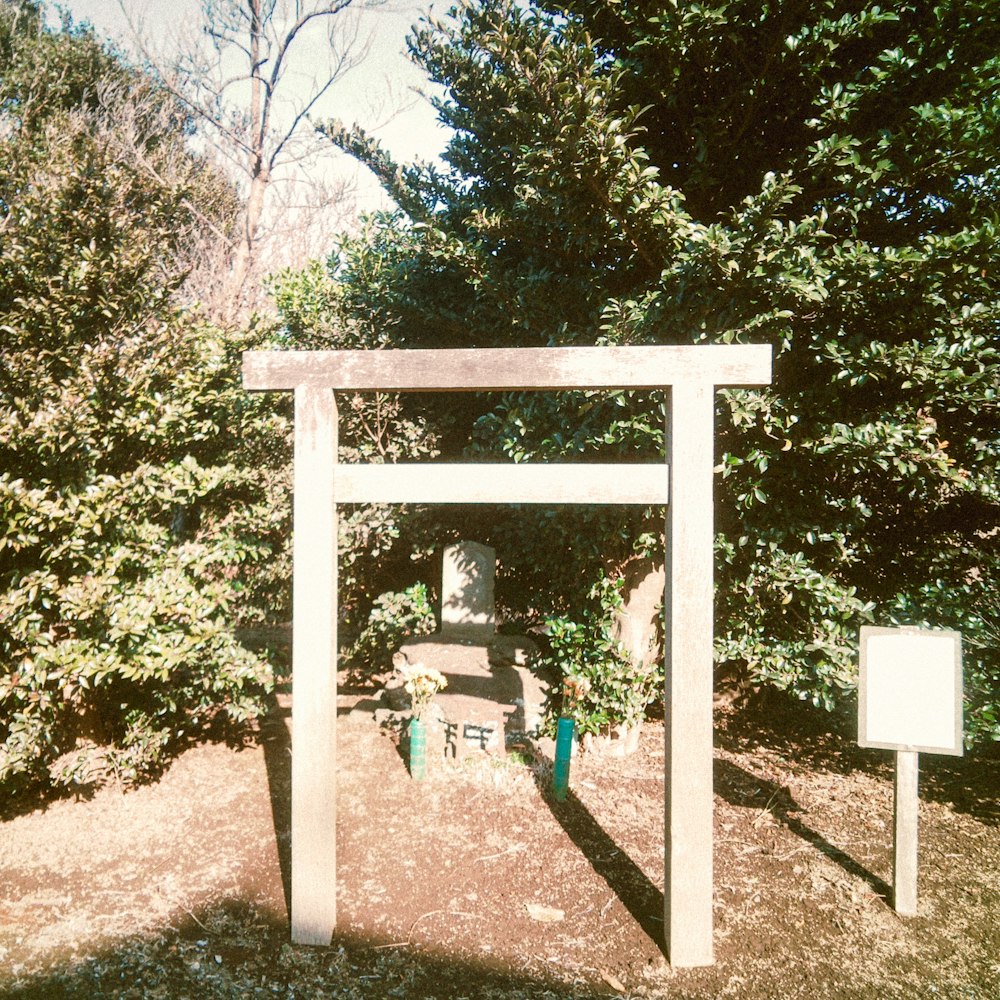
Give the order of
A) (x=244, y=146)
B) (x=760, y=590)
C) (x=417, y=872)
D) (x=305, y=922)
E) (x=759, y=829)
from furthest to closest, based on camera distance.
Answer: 1. (x=244, y=146)
2. (x=760, y=590)
3. (x=759, y=829)
4. (x=417, y=872)
5. (x=305, y=922)

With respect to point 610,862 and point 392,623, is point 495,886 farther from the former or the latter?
point 392,623

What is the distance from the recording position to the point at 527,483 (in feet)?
9.49

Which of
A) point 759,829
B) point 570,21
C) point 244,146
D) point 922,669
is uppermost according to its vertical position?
point 244,146

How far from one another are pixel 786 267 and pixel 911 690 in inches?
93.1

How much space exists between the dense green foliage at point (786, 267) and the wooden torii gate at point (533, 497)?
130 cm

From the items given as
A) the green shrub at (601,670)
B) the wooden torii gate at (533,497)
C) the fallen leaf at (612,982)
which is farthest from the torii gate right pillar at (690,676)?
the green shrub at (601,670)

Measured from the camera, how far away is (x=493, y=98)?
477cm

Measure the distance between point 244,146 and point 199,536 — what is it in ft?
29.2

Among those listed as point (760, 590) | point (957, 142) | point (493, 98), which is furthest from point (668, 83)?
point (760, 590)

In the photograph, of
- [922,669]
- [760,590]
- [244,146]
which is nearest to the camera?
[922,669]

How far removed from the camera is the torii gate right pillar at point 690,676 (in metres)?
2.82

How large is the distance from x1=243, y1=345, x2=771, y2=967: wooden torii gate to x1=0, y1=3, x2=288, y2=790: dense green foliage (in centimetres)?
153

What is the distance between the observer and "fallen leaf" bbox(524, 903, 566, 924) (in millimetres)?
3168

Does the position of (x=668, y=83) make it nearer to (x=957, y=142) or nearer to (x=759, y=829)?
(x=957, y=142)
